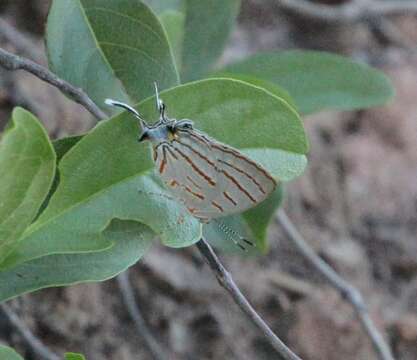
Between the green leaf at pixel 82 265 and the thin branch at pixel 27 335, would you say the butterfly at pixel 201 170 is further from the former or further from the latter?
the thin branch at pixel 27 335

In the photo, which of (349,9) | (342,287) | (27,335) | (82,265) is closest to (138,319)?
(27,335)

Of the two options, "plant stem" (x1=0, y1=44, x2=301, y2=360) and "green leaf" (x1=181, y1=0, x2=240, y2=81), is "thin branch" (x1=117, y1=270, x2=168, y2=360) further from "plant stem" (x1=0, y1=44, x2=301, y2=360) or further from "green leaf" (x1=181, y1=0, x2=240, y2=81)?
"plant stem" (x1=0, y1=44, x2=301, y2=360)

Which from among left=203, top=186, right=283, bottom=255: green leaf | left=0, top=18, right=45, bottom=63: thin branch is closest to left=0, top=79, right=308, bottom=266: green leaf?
left=203, top=186, right=283, bottom=255: green leaf

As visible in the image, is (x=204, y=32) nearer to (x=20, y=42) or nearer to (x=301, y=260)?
(x=20, y=42)

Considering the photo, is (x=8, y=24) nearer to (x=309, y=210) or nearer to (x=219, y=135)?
(x=309, y=210)

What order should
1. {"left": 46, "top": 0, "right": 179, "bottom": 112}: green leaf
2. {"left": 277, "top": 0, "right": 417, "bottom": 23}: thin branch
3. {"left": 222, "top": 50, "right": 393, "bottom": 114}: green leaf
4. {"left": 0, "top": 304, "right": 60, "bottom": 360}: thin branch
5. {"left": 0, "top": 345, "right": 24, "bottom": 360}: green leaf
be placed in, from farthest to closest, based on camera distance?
{"left": 277, "top": 0, "right": 417, "bottom": 23}: thin branch < {"left": 222, "top": 50, "right": 393, "bottom": 114}: green leaf < {"left": 0, "top": 304, "right": 60, "bottom": 360}: thin branch < {"left": 46, "top": 0, "right": 179, "bottom": 112}: green leaf < {"left": 0, "top": 345, "right": 24, "bottom": 360}: green leaf
